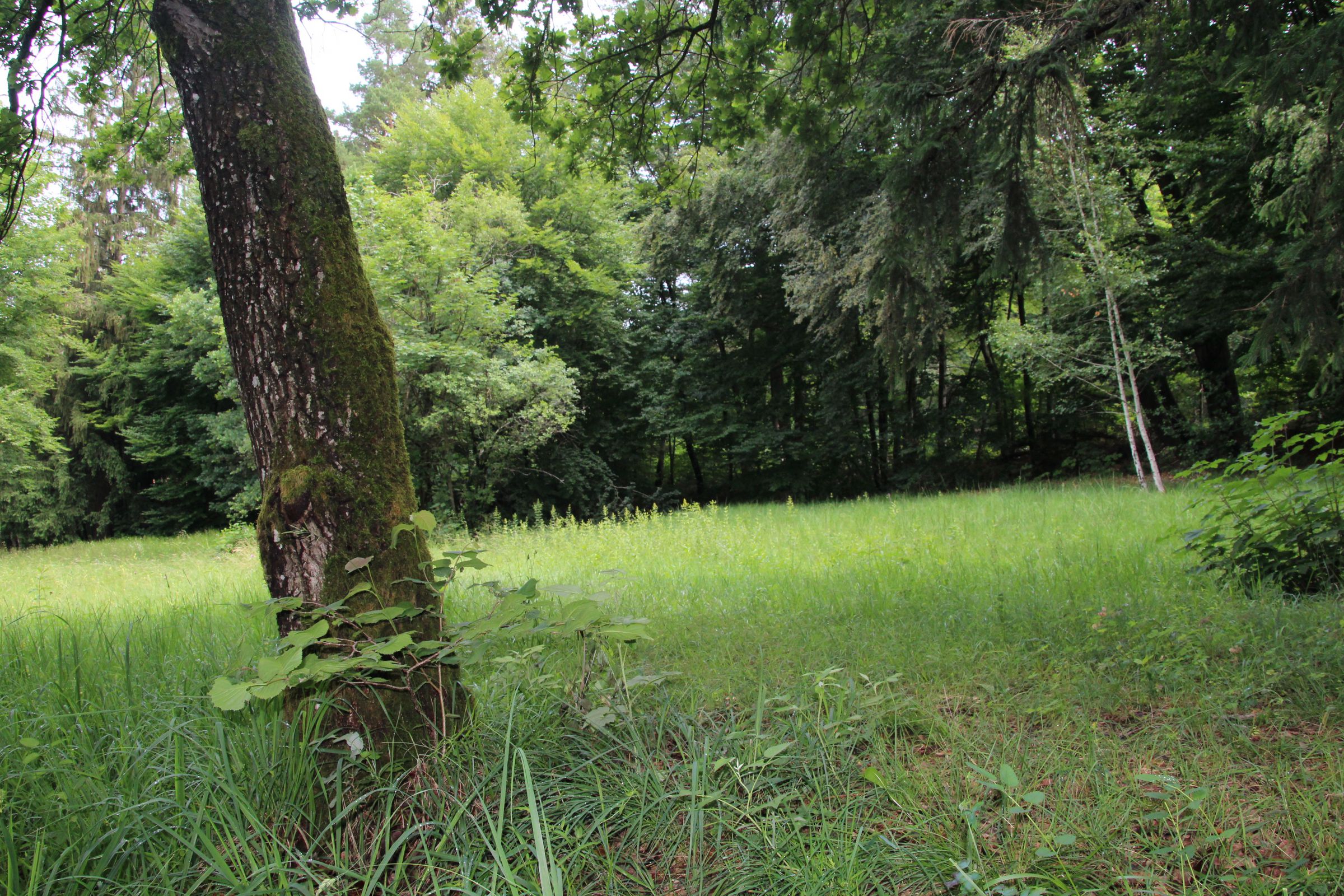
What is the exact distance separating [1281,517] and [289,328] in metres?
4.55

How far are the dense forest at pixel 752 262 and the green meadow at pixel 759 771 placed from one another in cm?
265

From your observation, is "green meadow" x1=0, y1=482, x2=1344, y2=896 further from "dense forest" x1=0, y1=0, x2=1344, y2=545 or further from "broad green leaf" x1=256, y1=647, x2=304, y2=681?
"dense forest" x1=0, y1=0, x2=1344, y2=545

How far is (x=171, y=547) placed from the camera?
1436 centimetres

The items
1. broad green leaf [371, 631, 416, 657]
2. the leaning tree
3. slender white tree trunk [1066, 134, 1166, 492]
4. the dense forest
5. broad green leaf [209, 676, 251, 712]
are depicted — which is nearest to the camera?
broad green leaf [209, 676, 251, 712]

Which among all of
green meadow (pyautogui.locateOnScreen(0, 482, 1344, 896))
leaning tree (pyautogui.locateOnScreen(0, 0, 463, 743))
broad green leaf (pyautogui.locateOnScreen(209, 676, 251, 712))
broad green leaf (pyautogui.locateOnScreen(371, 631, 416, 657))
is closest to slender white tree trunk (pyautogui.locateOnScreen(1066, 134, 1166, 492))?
green meadow (pyautogui.locateOnScreen(0, 482, 1344, 896))

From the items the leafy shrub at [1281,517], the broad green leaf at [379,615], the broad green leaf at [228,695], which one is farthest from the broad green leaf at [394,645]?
the leafy shrub at [1281,517]

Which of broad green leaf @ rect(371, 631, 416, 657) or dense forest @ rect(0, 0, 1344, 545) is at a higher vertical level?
dense forest @ rect(0, 0, 1344, 545)

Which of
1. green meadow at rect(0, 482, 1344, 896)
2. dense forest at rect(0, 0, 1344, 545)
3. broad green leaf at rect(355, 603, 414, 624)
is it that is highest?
dense forest at rect(0, 0, 1344, 545)

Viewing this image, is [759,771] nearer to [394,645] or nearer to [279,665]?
[394,645]

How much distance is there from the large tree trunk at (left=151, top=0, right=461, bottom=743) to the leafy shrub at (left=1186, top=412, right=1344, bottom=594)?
3.64m

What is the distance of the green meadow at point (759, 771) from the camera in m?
1.63

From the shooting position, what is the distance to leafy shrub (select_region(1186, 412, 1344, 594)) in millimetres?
3143

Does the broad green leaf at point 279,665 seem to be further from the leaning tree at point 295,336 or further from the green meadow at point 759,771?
the leaning tree at point 295,336

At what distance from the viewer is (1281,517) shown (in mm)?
3293
